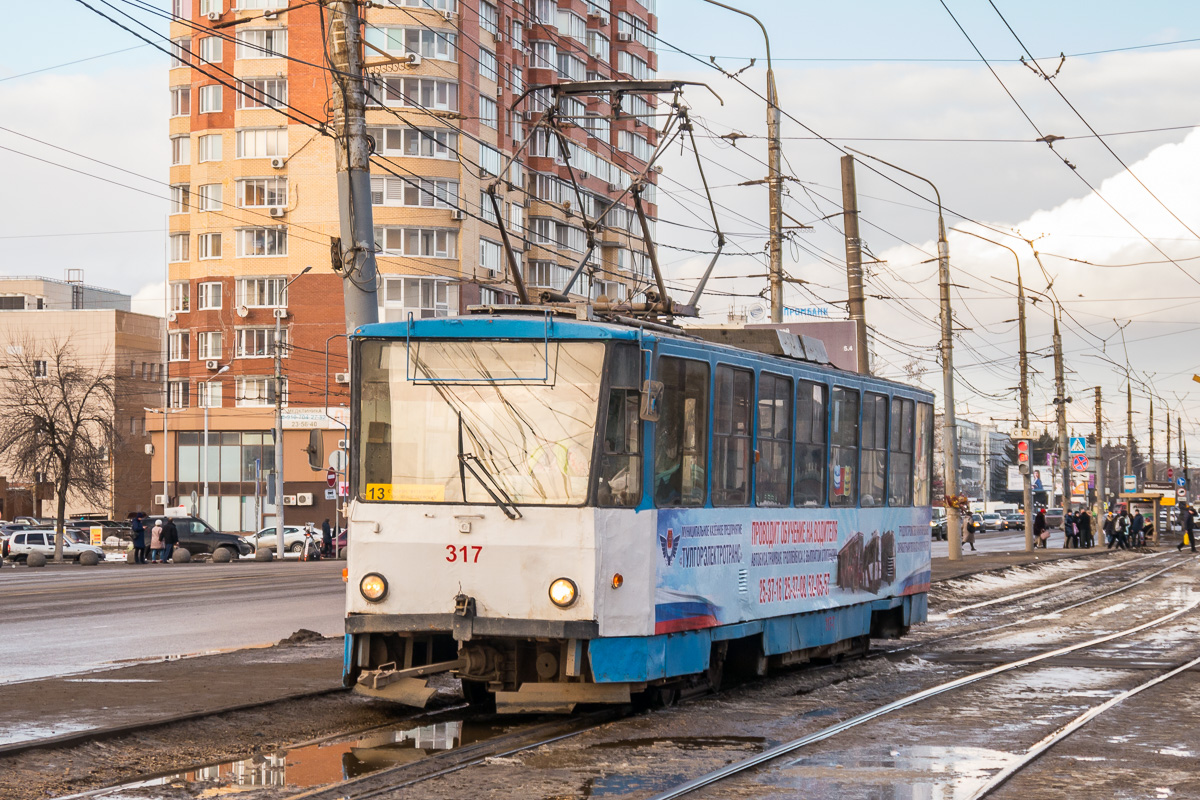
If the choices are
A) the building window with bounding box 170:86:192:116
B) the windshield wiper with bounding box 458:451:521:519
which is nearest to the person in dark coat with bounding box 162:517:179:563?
the building window with bounding box 170:86:192:116

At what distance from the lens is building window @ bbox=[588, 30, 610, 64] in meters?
82.2

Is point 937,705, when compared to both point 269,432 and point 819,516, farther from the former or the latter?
point 269,432

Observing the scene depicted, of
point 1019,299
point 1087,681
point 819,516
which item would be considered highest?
point 1019,299

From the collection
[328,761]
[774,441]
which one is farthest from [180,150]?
[328,761]

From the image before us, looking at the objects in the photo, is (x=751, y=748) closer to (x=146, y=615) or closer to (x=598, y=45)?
(x=146, y=615)

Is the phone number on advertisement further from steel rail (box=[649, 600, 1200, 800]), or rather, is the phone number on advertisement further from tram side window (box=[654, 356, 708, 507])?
tram side window (box=[654, 356, 708, 507])

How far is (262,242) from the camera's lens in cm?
7156

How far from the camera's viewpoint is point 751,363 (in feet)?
43.1

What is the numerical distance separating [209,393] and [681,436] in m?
65.8

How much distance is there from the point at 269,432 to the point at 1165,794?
67.6 metres

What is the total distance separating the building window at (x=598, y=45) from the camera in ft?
270

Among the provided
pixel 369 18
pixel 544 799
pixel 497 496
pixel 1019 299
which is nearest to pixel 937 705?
pixel 497 496

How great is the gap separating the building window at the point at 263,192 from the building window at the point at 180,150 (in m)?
A: 4.54

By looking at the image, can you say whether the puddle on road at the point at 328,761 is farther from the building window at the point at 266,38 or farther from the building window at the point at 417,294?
the building window at the point at 266,38
